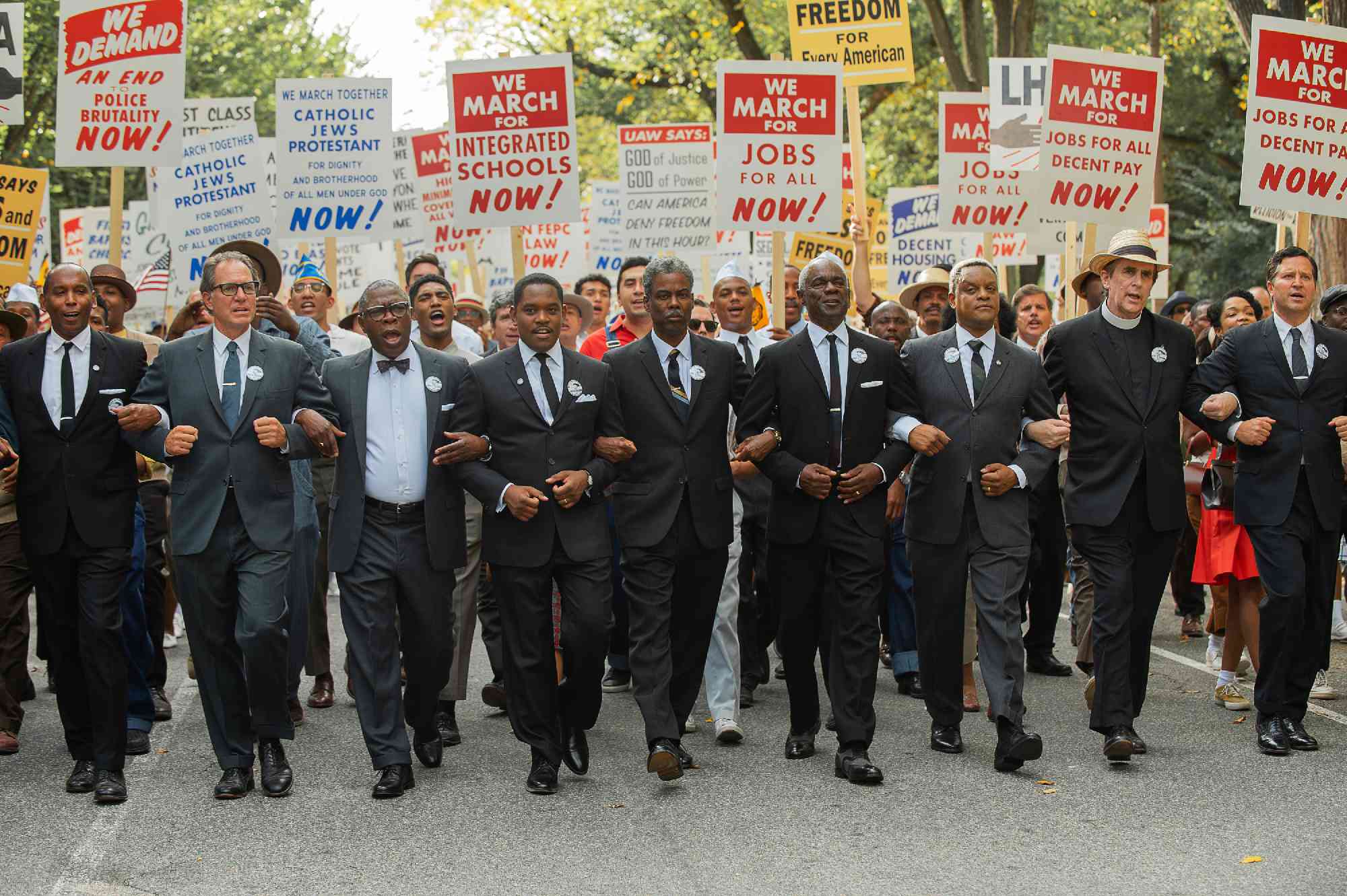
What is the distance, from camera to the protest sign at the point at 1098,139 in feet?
41.8

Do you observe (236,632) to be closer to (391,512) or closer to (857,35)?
(391,512)

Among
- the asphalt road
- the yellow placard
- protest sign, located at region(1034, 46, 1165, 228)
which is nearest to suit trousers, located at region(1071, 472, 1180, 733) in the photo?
the asphalt road

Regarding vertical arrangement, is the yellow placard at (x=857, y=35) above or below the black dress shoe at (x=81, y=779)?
above

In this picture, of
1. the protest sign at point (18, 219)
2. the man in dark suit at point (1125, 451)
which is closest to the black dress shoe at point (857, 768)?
the man in dark suit at point (1125, 451)

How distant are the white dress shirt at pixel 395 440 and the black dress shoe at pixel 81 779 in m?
1.81

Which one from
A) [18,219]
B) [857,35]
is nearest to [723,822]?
[18,219]

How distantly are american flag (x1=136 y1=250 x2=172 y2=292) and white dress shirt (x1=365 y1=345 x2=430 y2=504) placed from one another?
1319 centimetres

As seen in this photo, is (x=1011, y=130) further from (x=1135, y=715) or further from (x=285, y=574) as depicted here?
(x=285, y=574)

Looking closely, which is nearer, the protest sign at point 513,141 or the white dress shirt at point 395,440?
the white dress shirt at point 395,440

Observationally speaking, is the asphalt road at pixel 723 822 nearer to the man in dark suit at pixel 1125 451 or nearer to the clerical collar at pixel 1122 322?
the man in dark suit at pixel 1125 451

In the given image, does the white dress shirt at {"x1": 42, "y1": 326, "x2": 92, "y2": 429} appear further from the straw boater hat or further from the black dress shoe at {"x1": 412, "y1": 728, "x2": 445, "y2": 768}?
the straw boater hat

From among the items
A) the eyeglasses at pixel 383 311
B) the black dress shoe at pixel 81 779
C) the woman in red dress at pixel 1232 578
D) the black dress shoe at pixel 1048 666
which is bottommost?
the black dress shoe at pixel 1048 666

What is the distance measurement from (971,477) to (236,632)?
3.48 metres

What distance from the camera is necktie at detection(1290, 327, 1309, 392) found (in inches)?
343
